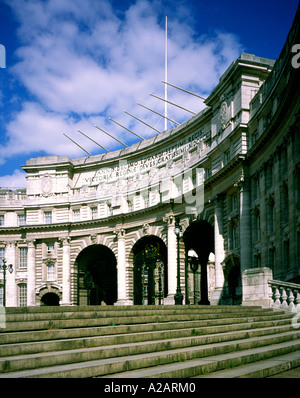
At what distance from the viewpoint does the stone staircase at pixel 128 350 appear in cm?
838

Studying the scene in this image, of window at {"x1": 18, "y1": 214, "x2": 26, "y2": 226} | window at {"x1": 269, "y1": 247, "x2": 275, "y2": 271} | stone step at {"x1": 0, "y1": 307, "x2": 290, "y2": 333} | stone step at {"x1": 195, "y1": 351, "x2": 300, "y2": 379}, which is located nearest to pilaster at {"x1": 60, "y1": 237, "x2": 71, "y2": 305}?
window at {"x1": 18, "y1": 214, "x2": 26, "y2": 226}

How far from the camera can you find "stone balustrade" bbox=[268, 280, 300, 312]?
2170 centimetres

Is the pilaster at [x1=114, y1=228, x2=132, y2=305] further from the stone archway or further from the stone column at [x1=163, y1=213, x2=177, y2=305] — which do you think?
the stone archway

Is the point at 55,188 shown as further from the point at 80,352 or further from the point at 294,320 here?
the point at 80,352

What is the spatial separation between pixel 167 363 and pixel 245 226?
28932 mm

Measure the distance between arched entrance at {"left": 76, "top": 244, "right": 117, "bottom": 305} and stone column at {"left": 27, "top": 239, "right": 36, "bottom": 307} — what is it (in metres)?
5.69

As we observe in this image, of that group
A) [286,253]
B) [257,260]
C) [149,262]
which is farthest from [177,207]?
[286,253]

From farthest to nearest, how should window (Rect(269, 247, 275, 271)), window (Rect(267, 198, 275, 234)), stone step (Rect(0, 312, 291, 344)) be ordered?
window (Rect(267, 198, 275, 234))
window (Rect(269, 247, 275, 271))
stone step (Rect(0, 312, 291, 344))

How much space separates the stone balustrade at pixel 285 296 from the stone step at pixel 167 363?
10.1 metres

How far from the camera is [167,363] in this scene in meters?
9.63

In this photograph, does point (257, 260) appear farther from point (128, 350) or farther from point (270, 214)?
point (128, 350)

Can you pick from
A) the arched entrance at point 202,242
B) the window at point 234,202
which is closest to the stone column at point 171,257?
the arched entrance at point 202,242

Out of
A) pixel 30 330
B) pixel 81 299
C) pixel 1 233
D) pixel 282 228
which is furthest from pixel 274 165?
pixel 1 233
